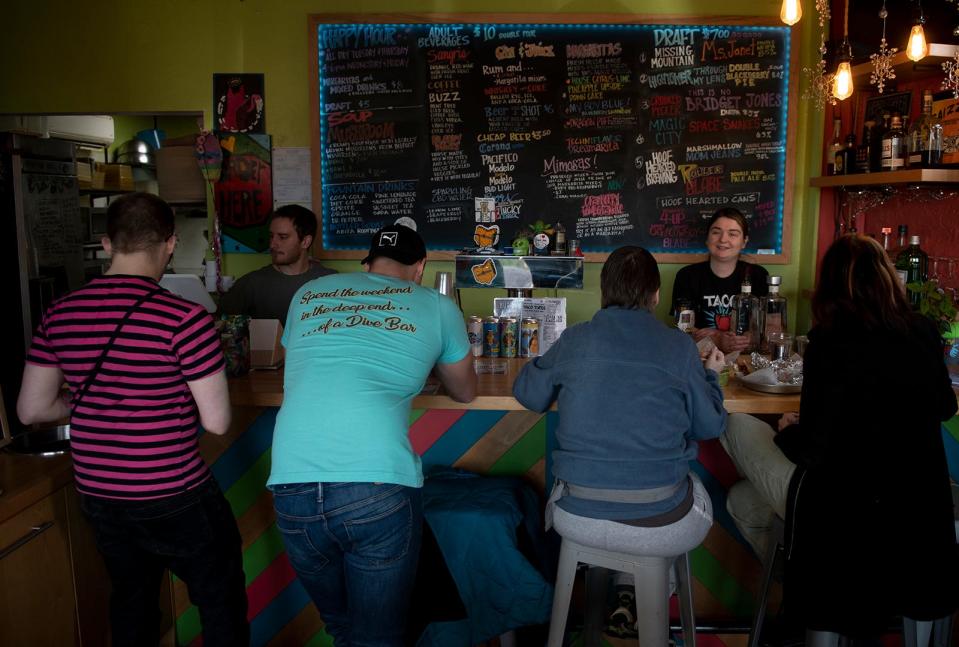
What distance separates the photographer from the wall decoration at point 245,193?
4.20 metres

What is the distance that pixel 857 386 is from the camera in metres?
1.80

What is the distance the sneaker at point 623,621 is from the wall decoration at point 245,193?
110 inches

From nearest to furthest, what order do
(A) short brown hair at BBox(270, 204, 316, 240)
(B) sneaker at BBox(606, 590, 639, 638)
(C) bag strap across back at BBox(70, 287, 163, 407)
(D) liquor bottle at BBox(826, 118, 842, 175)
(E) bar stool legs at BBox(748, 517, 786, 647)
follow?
(C) bag strap across back at BBox(70, 287, 163, 407), (E) bar stool legs at BBox(748, 517, 786, 647), (B) sneaker at BBox(606, 590, 639, 638), (A) short brown hair at BBox(270, 204, 316, 240), (D) liquor bottle at BBox(826, 118, 842, 175)

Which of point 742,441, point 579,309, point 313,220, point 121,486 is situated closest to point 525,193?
point 579,309

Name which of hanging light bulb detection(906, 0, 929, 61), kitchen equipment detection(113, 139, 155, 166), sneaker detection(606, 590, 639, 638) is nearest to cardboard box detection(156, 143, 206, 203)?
sneaker detection(606, 590, 639, 638)

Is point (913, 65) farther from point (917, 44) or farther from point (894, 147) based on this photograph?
point (917, 44)

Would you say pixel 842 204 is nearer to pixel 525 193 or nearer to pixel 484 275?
pixel 525 193

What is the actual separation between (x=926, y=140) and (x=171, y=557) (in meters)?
3.22

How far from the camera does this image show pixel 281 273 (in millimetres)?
3805

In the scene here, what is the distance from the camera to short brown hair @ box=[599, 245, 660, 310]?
190 centimetres

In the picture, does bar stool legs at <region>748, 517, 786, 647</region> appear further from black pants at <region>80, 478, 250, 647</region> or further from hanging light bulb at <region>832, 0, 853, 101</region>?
hanging light bulb at <region>832, 0, 853, 101</region>

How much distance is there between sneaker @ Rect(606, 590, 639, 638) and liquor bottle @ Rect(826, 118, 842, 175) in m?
2.46

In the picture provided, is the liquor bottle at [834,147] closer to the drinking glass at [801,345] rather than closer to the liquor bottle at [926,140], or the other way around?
the liquor bottle at [926,140]

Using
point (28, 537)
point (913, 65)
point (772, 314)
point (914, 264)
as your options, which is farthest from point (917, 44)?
point (28, 537)
